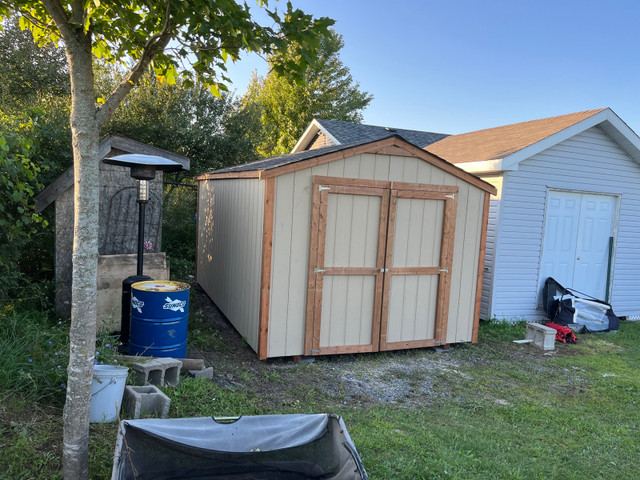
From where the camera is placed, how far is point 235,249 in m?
6.40

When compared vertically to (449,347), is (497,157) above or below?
above

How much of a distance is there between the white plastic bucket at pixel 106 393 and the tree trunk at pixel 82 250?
2.48 feet

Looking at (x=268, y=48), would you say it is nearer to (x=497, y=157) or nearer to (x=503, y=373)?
(x=503, y=373)

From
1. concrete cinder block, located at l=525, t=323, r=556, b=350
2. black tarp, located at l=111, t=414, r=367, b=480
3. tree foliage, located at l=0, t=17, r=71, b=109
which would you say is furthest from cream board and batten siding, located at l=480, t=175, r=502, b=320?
tree foliage, located at l=0, t=17, r=71, b=109

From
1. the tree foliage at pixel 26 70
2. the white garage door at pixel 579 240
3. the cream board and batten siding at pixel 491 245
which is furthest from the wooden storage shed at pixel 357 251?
the tree foliage at pixel 26 70

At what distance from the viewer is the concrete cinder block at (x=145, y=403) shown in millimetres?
3284

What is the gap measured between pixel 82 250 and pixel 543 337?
A: 6.09m

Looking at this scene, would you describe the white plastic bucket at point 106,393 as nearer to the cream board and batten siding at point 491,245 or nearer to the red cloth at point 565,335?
the cream board and batten siding at point 491,245

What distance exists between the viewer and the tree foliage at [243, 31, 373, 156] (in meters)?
24.6

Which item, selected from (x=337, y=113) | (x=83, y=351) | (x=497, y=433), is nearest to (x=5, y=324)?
(x=83, y=351)

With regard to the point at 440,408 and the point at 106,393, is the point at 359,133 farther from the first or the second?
the point at 106,393

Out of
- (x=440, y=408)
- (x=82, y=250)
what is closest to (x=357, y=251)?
(x=440, y=408)

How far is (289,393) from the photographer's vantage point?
4445 mm

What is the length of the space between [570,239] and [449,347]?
138 inches
